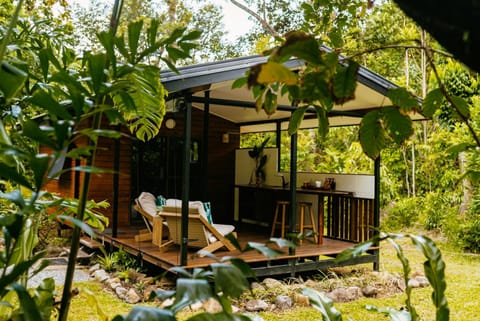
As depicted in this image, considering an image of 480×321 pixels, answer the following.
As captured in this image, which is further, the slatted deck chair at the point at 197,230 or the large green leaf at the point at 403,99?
the slatted deck chair at the point at 197,230

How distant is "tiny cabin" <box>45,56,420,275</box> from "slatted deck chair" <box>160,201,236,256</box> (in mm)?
54

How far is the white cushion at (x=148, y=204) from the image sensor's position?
24.3ft

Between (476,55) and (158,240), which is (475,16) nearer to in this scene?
(476,55)

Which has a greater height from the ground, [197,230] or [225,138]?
[225,138]

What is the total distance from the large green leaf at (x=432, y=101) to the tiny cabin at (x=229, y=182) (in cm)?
472

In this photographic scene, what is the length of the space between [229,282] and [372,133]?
2.12ft

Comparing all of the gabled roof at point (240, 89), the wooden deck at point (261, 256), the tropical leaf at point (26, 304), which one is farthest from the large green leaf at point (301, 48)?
the wooden deck at point (261, 256)

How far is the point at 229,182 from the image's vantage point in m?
11.1

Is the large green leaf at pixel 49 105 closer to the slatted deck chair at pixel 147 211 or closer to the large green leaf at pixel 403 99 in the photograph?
the large green leaf at pixel 403 99

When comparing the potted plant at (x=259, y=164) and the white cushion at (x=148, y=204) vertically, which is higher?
the potted plant at (x=259, y=164)

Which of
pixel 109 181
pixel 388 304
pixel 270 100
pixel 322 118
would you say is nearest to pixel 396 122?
pixel 322 118

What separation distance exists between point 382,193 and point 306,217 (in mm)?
5159

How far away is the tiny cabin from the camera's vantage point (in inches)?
252

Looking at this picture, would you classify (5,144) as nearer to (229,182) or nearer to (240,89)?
(240,89)
